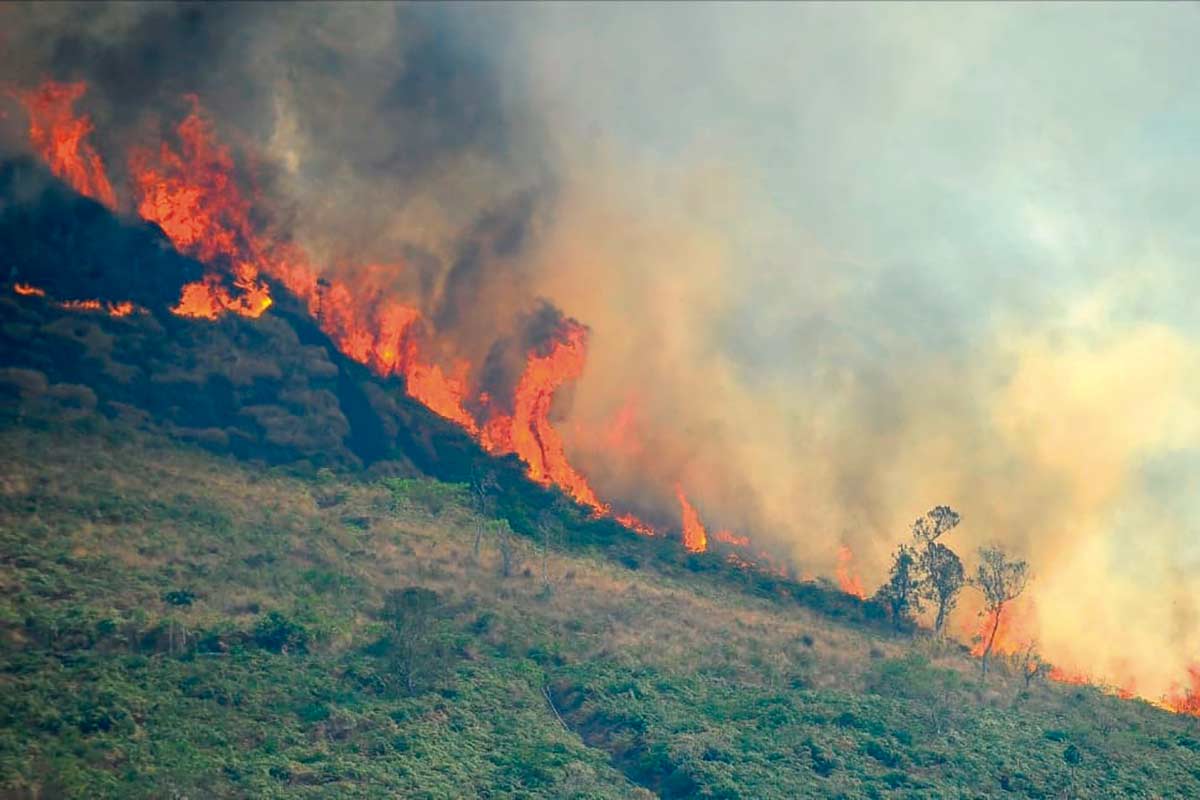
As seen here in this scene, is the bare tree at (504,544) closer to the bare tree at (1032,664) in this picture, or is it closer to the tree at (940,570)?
the tree at (940,570)

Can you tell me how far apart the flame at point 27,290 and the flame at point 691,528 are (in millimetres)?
71066

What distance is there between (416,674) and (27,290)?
65.1 meters

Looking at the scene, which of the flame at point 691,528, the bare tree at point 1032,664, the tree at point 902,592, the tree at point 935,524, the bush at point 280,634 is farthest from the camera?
the flame at point 691,528

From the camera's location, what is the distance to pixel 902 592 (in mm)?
115312

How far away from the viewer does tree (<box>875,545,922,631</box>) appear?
377ft

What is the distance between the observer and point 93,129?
430ft

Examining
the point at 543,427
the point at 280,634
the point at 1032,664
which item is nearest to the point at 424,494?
the point at 543,427

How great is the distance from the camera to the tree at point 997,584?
349ft

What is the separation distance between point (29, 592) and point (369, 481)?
39.3 meters

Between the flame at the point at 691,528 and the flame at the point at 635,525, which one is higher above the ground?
the flame at the point at 691,528

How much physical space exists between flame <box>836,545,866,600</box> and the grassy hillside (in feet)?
31.3

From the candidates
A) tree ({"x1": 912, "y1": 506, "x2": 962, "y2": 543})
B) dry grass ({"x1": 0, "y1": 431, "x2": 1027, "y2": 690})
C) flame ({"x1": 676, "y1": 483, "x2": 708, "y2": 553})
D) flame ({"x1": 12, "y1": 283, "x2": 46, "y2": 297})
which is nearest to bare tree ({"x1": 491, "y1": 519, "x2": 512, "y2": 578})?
dry grass ({"x1": 0, "y1": 431, "x2": 1027, "y2": 690})

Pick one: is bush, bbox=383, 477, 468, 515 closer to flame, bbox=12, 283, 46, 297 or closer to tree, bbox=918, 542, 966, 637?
flame, bbox=12, 283, 46, 297

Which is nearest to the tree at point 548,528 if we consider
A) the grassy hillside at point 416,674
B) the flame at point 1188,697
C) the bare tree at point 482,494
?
the grassy hillside at point 416,674
